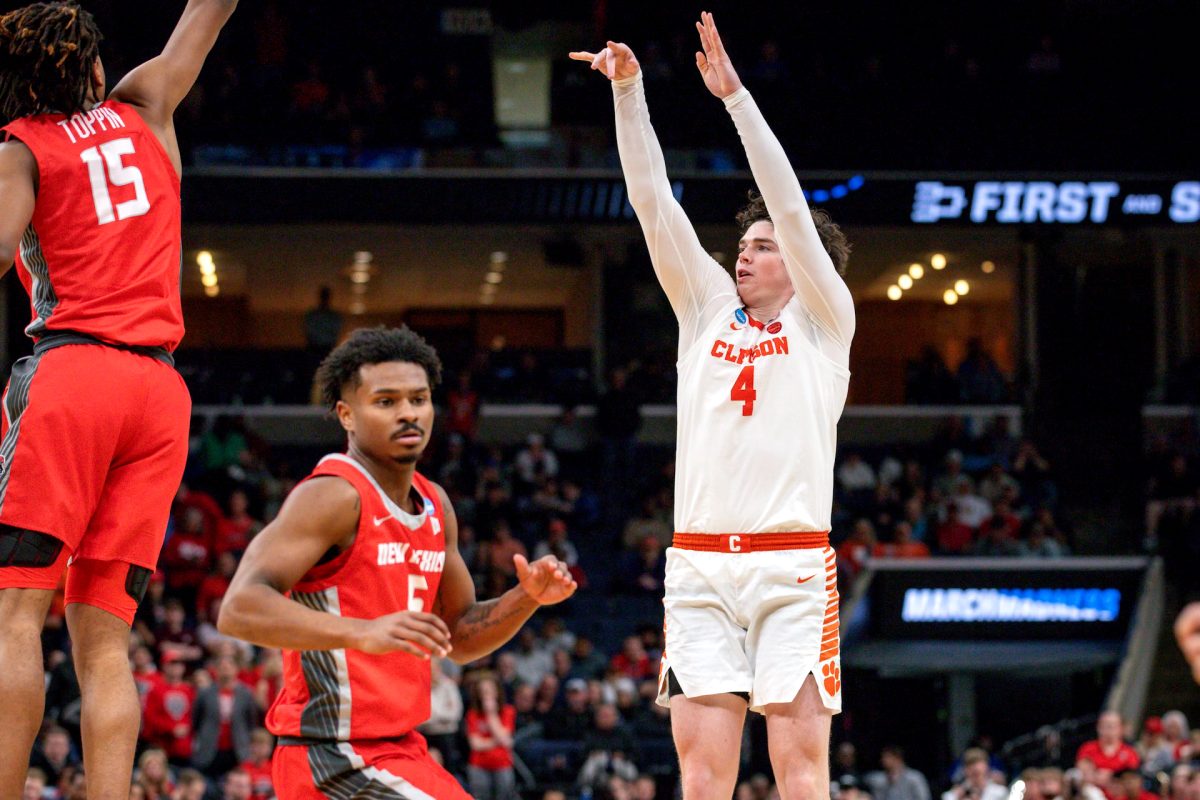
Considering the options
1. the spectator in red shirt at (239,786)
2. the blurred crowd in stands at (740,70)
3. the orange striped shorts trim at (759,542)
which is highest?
the blurred crowd in stands at (740,70)

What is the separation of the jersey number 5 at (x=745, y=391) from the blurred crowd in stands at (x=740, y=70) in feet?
58.4

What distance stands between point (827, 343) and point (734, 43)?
23.0 metres

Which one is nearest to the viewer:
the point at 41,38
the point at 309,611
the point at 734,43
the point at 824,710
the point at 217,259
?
the point at 309,611

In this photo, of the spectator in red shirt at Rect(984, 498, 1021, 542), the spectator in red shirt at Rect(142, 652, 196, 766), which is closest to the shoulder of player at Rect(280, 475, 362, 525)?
the spectator in red shirt at Rect(142, 652, 196, 766)

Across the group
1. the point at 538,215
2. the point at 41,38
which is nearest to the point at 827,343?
the point at 41,38

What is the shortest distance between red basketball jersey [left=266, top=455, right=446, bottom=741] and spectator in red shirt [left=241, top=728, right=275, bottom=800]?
10121 mm

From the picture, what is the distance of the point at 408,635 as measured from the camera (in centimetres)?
426

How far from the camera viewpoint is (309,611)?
4.52 meters

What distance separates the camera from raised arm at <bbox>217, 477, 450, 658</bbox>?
14.1 feet

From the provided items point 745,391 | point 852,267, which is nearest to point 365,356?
point 745,391

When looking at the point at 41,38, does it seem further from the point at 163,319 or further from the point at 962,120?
the point at 962,120

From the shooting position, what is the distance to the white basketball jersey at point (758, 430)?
5.85 metres

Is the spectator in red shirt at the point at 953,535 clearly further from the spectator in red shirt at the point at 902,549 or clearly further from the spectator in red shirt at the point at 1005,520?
the spectator in red shirt at the point at 902,549

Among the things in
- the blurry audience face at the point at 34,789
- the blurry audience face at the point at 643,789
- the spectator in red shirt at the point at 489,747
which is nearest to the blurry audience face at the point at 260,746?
the spectator in red shirt at the point at 489,747
